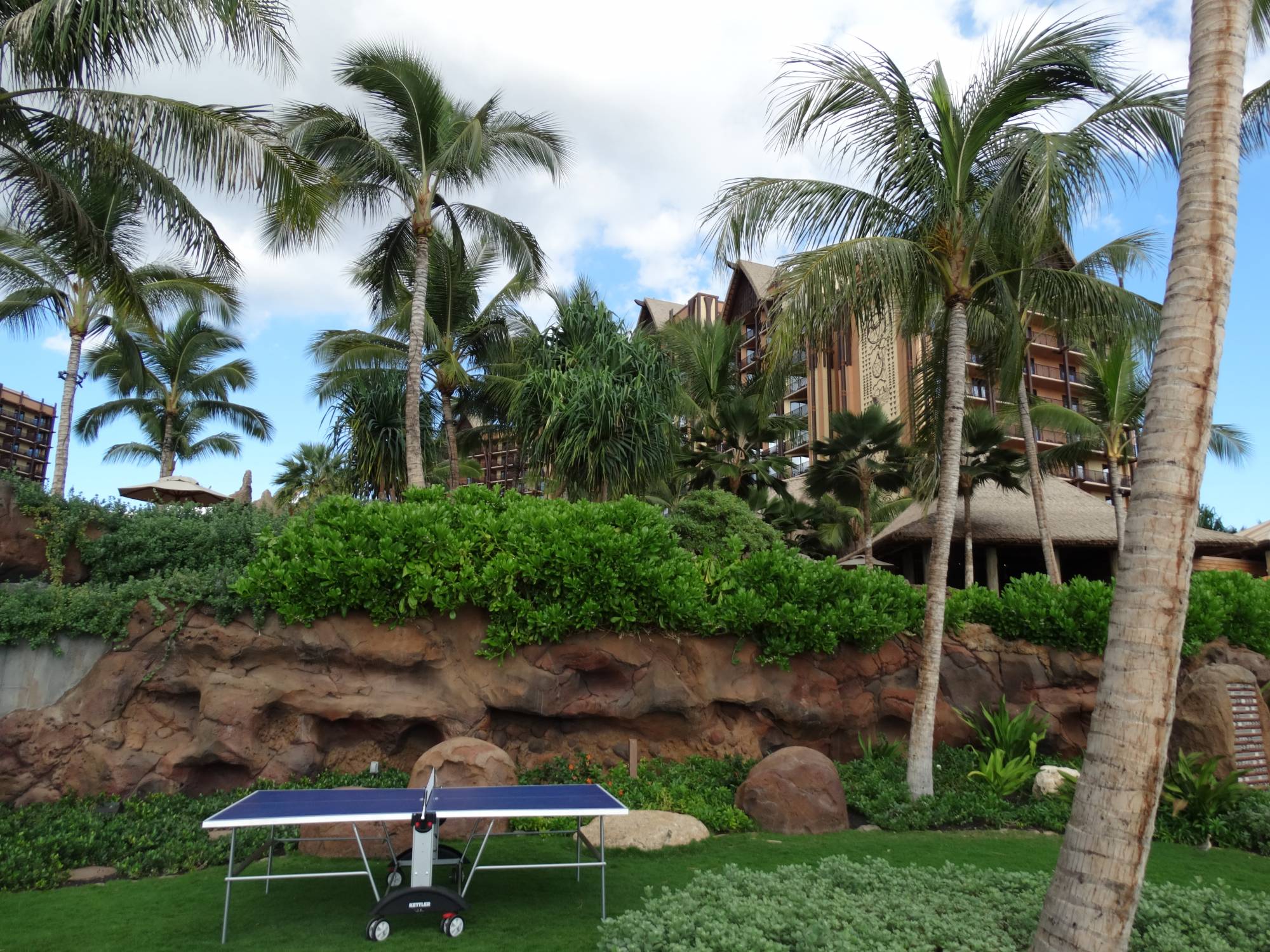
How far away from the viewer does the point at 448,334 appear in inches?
744

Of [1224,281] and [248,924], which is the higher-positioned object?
[1224,281]

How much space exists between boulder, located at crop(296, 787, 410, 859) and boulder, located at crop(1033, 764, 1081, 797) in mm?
7202

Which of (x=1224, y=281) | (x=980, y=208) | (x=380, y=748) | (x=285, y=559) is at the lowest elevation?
(x=380, y=748)

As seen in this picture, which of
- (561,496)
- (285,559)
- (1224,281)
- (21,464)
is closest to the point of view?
(1224,281)

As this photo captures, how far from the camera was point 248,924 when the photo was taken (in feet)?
18.7

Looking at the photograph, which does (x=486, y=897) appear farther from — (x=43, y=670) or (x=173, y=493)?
(x=173, y=493)

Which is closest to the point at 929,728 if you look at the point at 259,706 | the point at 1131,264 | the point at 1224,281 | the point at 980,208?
the point at 980,208

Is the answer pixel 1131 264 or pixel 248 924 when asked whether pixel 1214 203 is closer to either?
pixel 248 924

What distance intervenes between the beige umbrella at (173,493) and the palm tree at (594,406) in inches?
236

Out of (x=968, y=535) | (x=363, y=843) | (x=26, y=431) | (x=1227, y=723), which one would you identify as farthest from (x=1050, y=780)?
(x=26, y=431)

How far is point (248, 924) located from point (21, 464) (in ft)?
146

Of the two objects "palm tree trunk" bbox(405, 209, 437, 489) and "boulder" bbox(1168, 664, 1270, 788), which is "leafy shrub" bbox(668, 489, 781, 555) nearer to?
"palm tree trunk" bbox(405, 209, 437, 489)

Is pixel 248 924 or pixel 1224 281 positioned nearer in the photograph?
pixel 1224 281

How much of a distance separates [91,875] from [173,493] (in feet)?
32.4
